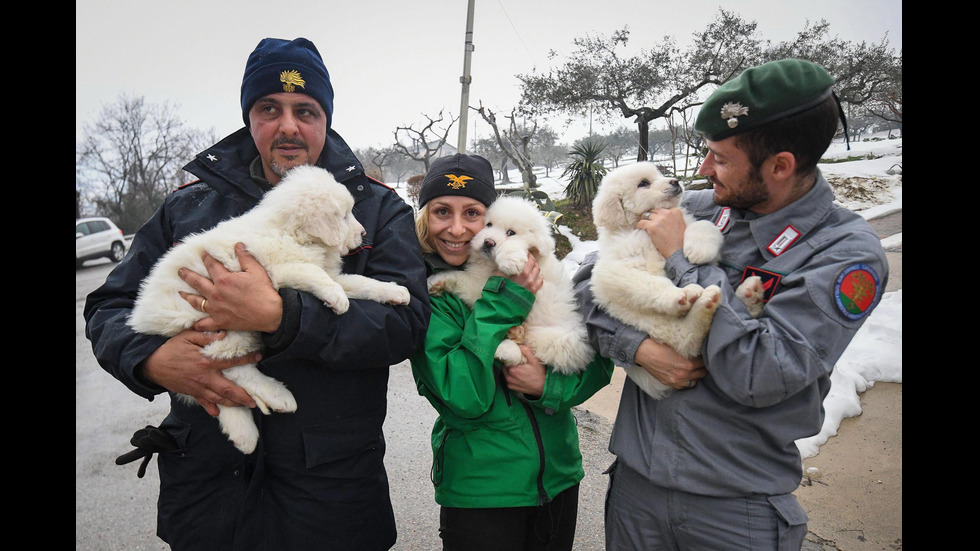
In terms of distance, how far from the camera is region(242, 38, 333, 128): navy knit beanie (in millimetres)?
2180

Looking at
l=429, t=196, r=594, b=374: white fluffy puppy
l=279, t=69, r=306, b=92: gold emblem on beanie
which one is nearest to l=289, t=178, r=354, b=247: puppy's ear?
l=279, t=69, r=306, b=92: gold emblem on beanie

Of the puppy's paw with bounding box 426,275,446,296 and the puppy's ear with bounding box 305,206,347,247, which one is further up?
the puppy's ear with bounding box 305,206,347,247

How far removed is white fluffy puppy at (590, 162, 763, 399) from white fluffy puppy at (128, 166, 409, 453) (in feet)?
3.03

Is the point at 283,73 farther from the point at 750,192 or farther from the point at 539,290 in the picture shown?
the point at 750,192

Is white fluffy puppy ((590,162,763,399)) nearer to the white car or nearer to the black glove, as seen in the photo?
→ the black glove

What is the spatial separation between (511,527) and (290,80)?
211cm

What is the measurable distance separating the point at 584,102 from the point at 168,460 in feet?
68.2

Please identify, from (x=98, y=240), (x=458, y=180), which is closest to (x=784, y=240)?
(x=458, y=180)

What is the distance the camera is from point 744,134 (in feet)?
5.89

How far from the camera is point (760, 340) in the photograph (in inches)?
63.4

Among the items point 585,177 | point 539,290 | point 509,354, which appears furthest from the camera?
point 585,177

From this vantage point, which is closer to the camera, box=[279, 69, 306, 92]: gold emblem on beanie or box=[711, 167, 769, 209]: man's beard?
box=[711, 167, 769, 209]: man's beard

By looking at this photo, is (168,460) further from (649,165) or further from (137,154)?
(137,154)
